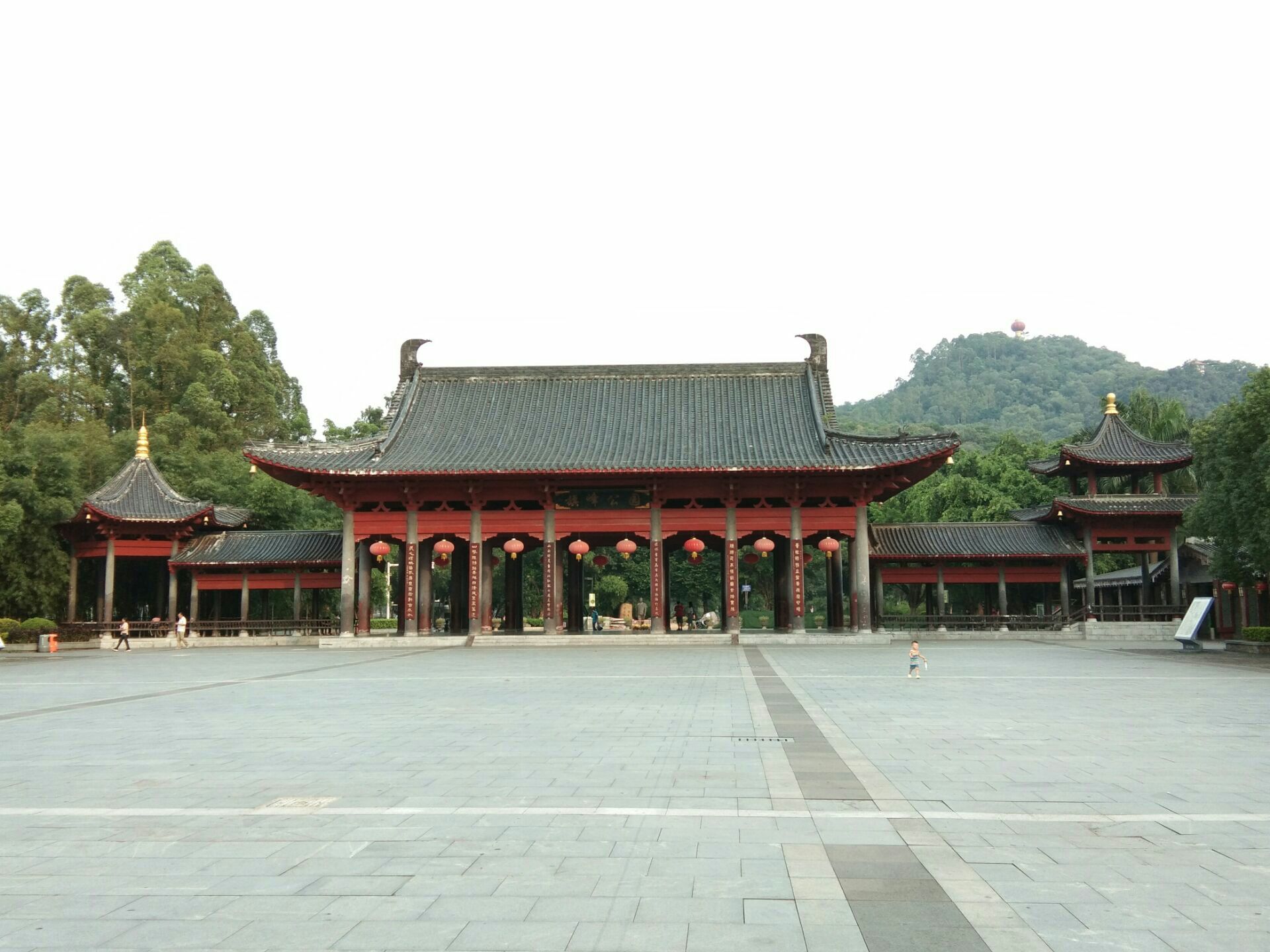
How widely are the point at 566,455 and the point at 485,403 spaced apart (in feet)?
18.3

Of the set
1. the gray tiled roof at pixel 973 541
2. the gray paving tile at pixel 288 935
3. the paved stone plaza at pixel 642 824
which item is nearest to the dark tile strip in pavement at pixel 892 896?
the paved stone plaza at pixel 642 824

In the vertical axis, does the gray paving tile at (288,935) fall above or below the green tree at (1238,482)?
below

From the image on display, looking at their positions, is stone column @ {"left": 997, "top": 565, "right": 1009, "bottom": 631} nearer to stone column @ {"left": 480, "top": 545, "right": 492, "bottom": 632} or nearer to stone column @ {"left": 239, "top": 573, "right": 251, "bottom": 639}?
stone column @ {"left": 480, "top": 545, "right": 492, "bottom": 632}

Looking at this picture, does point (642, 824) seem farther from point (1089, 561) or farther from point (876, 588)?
point (1089, 561)

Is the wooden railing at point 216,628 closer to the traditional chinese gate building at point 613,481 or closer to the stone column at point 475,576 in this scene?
the traditional chinese gate building at point 613,481

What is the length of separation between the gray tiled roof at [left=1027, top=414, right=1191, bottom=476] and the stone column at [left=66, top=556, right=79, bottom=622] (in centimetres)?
3563

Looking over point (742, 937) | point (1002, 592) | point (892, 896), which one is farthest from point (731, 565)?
point (742, 937)

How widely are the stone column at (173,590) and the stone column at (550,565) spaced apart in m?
14.0

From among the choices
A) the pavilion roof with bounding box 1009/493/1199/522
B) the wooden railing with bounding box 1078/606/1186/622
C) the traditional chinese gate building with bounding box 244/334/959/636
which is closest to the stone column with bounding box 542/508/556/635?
the traditional chinese gate building with bounding box 244/334/959/636

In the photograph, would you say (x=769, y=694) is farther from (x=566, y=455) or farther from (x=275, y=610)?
(x=275, y=610)

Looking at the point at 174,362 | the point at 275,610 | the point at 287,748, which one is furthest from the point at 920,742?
the point at 174,362

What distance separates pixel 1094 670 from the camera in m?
19.0

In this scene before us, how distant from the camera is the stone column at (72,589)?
34.2 metres

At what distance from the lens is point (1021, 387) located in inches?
5901
